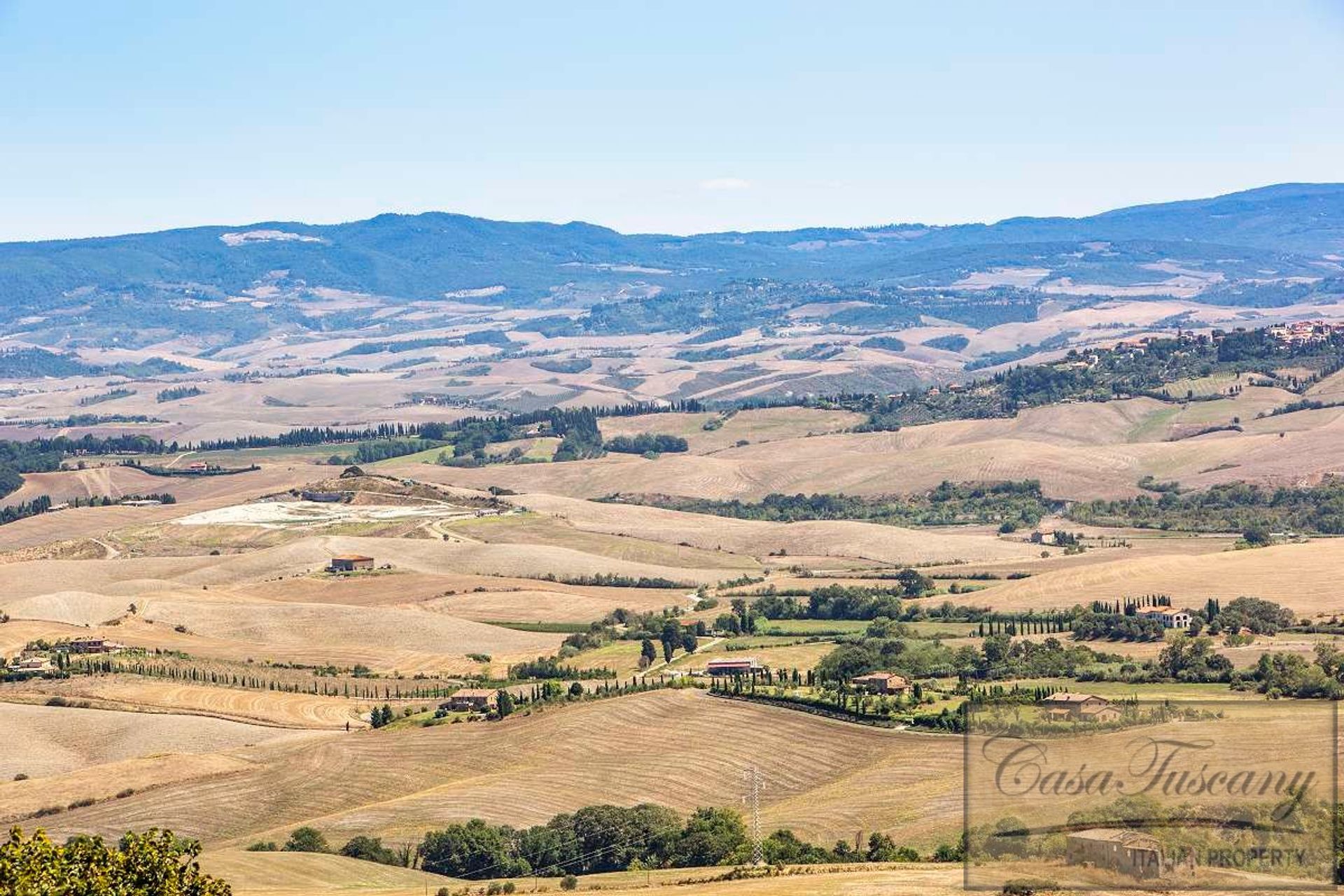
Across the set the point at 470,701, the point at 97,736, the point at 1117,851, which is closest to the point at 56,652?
the point at 97,736

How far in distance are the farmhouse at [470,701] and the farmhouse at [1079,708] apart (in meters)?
35.1

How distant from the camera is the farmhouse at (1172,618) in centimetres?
12875

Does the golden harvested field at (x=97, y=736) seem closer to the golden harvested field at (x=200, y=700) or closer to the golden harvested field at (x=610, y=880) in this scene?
the golden harvested field at (x=200, y=700)

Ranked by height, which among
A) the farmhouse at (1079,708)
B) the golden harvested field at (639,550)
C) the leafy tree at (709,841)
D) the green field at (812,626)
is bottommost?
the golden harvested field at (639,550)

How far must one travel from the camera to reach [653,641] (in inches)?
5512

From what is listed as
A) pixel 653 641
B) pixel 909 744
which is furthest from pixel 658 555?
pixel 909 744

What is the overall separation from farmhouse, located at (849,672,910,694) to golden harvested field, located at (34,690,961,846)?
25.3 ft

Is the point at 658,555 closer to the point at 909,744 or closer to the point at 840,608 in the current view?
the point at 840,608

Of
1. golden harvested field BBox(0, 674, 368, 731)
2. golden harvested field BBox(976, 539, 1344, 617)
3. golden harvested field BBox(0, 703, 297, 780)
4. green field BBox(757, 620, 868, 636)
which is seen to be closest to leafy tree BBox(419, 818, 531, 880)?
golden harvested field BBox(0, 703, 297, 780)

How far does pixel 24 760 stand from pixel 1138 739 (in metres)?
66.7

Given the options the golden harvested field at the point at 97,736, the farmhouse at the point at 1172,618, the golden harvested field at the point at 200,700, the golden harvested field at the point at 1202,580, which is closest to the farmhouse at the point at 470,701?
the golden harvested field at the point at 200,700

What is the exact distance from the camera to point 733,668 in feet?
398

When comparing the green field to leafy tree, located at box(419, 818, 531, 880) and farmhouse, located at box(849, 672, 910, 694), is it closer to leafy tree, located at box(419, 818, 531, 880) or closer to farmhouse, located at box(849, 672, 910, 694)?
farmhouse, located at box(849, 672, 910, 694)

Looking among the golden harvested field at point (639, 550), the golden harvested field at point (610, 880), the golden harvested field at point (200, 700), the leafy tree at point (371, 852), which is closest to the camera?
the golden harvested field at point (610, 880)
